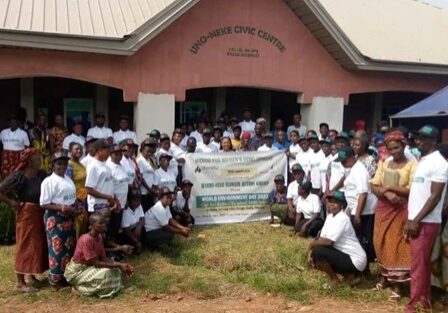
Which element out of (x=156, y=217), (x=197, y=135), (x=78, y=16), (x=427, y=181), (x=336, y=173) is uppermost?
(x=78, y=16)

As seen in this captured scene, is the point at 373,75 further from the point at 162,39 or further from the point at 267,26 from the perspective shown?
the point at 162,39

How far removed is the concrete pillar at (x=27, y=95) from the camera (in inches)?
439

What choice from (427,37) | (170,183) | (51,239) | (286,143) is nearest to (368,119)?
(427,37)

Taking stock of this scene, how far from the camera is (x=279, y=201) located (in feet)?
29.0

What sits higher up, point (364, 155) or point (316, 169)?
point (364, 155)

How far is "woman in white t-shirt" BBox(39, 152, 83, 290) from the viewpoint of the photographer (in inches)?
210

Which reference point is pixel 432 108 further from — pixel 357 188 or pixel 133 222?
pixel 133 222

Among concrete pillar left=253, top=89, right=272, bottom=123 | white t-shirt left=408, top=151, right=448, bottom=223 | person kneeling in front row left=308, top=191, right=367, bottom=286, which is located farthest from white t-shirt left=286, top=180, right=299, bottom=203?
concrete pillar left=253, top=89, right=272, bottom=123

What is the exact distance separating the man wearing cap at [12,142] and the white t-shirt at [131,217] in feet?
11.2

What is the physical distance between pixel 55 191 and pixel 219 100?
8282mm

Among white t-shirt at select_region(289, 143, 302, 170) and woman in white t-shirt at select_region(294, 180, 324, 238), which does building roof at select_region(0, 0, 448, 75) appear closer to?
white t-shirt at select_region(289, 143, 302, 170)

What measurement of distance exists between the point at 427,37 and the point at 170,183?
9993mm

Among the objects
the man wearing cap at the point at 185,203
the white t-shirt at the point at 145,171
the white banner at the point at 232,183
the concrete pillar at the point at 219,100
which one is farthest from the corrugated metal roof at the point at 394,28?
the white t-shirt at the point at 145,171

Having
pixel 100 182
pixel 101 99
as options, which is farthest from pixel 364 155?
pixel 101 99
